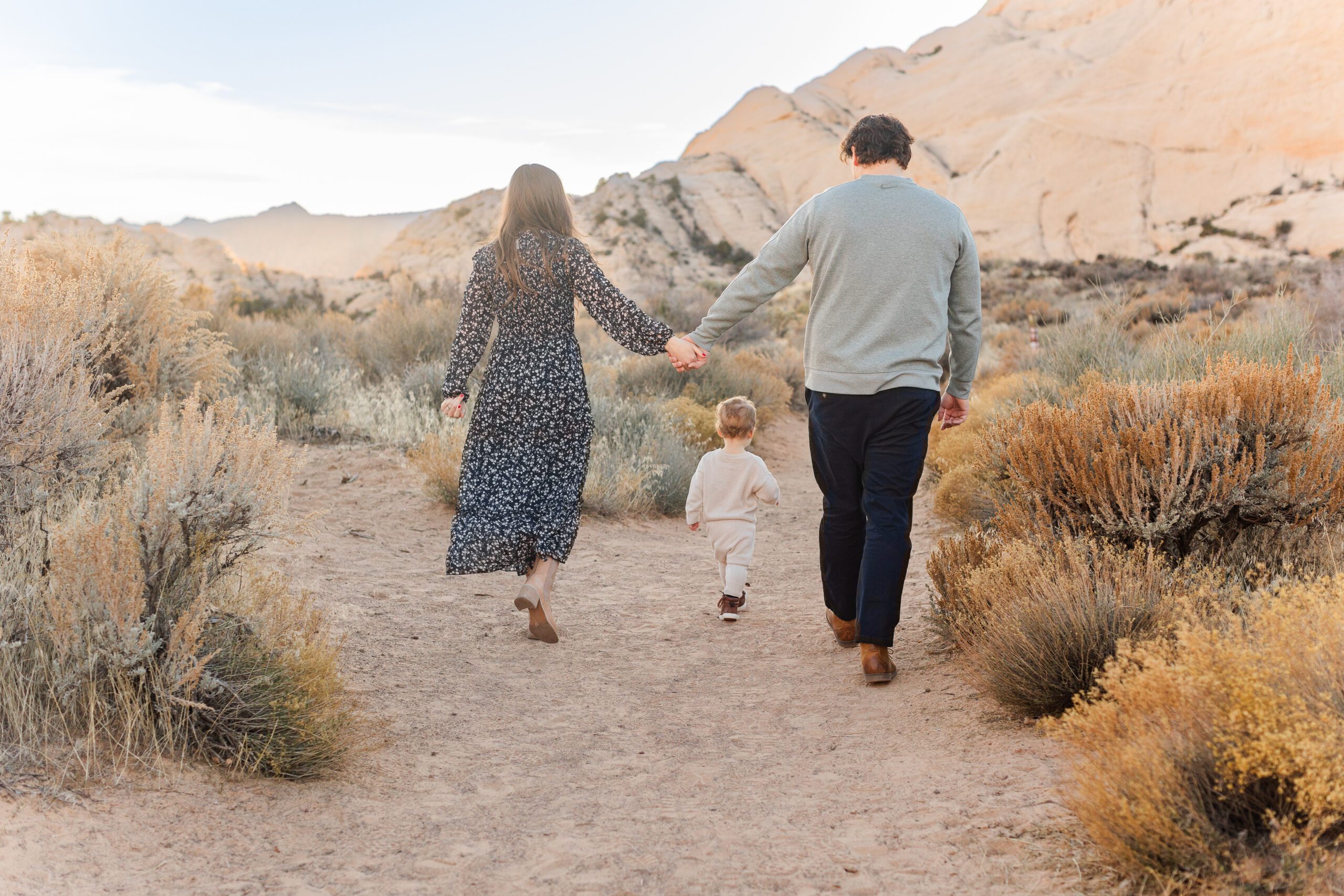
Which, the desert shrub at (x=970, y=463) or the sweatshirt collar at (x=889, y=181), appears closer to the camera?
the sweatshirt collar at (x=889, y=181)

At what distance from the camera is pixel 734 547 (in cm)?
541

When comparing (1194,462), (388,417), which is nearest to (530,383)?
(1194,462)

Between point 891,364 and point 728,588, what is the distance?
1.93 m

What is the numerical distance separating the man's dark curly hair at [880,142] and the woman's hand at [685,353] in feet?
3.41

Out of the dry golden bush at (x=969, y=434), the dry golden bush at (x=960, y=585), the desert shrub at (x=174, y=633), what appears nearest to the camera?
the desert shrub at (x=174, y=633)

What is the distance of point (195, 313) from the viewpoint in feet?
23.1

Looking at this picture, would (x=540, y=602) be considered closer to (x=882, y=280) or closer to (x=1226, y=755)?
(x=882, y=280)

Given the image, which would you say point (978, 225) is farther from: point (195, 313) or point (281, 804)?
point (281, 804)

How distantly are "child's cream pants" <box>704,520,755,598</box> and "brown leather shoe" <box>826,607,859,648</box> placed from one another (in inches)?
30.0

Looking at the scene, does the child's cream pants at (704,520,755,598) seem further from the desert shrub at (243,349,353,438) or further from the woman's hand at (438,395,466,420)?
the desert shrub at (243,349,353,438)

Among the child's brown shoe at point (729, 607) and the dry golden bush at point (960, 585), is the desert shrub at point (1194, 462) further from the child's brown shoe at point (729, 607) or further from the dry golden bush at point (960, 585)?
the child's brown shoe at point (729, 607)

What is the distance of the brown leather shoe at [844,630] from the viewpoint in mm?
4648

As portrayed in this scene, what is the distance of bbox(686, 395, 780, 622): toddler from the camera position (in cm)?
533

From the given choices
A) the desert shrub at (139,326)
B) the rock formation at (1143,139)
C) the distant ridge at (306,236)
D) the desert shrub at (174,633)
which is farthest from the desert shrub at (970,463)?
the distant ridge at (306,236)
